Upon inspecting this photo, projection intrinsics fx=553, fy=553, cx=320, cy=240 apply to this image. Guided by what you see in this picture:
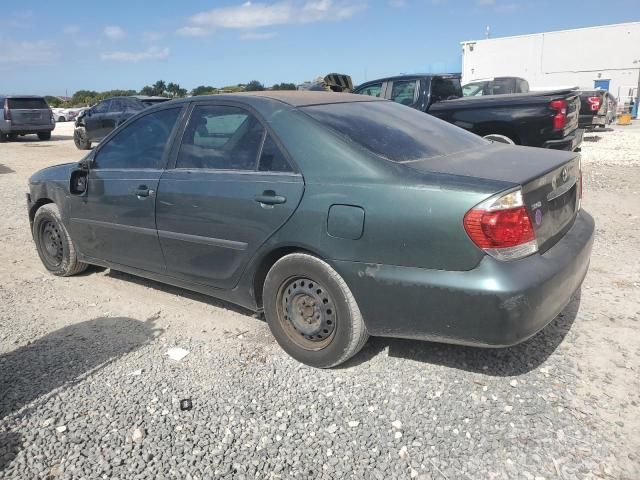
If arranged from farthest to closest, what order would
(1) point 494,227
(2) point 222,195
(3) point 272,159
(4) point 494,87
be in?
(4) point 494,87 < (2) point 222,195 < (3) point 272,159 < (1) point 494,227

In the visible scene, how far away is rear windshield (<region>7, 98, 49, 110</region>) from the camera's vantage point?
1966cm

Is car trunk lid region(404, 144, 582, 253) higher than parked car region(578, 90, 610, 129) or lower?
higher

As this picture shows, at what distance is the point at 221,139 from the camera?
12.2 ft

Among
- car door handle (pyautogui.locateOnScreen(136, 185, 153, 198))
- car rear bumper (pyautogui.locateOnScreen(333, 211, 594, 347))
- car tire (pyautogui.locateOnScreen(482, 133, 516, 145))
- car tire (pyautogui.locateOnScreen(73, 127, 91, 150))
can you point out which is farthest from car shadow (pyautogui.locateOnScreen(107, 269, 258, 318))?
car tire (pyautogui.locateOnScreen(73, 127, 91, 150))

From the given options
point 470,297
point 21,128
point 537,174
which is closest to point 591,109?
point 537,174

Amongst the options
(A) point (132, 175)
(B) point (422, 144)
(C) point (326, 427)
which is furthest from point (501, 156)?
(A) point (132, 175)

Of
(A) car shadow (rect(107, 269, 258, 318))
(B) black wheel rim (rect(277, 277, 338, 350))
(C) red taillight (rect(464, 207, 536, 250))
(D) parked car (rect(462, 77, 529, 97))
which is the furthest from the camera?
(D) parked car (rect(462, 77, 529, 97))

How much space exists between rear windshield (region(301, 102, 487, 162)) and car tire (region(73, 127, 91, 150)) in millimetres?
14852

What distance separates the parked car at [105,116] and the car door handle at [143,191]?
38.4 ft

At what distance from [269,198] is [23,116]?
19889 millimetres

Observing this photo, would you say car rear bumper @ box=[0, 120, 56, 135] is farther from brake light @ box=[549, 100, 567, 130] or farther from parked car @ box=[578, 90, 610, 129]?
brake light @ box=[549, 100, 567, 130]

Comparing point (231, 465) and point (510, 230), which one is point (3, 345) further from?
point (510, 230)

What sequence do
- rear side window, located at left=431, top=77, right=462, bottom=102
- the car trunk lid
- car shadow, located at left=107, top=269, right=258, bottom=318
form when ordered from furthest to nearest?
1. rear side window, located at left=431, top=77, right=462, bottom=102
2. car shadow, located at left=107, top=269, right=258, bottom=318
3. the car trunk lid

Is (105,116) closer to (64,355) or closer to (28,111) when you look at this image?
(28,111)
